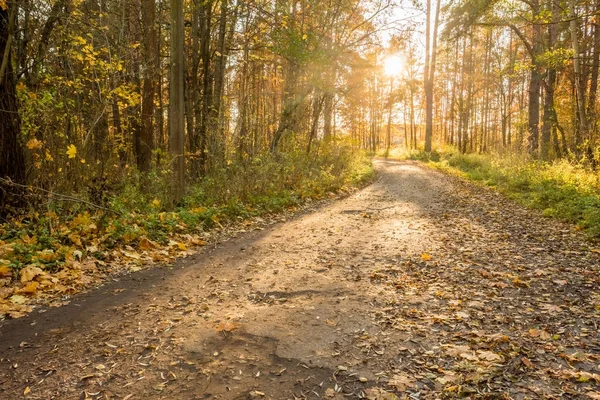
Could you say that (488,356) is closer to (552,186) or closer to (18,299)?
(18,299)

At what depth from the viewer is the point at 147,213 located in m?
6.69

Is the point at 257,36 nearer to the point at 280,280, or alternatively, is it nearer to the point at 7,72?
the point at 7,72

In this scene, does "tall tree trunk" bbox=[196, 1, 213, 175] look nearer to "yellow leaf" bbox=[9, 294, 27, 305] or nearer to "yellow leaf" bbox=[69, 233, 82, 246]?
"yellow leaf" bbox=[69, 233, 82, 246]

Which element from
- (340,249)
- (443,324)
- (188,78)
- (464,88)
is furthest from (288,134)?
(464,88)

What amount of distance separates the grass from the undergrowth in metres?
5.45

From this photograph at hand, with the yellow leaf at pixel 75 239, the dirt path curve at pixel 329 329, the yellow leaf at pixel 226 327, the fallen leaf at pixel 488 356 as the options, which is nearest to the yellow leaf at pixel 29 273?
the dirt path curve at pixel 329 329

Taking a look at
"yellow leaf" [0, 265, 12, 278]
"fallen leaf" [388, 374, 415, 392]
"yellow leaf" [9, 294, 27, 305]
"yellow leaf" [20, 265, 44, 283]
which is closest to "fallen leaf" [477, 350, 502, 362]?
"fallen leaf" [388, 374, 415, 392]

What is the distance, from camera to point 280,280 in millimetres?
4488

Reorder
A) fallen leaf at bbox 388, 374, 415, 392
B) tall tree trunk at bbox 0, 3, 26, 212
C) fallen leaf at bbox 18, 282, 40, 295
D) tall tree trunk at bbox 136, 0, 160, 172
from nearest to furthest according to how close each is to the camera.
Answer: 1. fallen leaf at bbox 388, 374, 415, 392
2. fallen leaf at bbox 18, 282, 40, 295
3. tall tree trunk at bbox 0, 3, 26, 212
4. tall tree trunk at bbox 136, 0, 160, 172

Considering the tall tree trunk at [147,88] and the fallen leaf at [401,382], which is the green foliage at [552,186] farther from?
the tall tree trunk at [147,88]

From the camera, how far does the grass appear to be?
731 centimetres

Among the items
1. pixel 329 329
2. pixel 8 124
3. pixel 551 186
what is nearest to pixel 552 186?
pixel 551 186

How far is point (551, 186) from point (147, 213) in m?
9.45

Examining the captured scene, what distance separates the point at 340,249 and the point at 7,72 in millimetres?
5444
